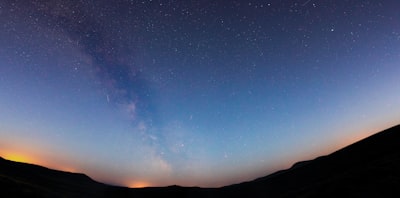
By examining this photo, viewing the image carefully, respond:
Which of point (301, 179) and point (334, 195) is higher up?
point (334, 195)

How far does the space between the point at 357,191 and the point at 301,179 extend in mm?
54987

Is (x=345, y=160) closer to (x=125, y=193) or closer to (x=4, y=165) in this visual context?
(x=125, y=193)

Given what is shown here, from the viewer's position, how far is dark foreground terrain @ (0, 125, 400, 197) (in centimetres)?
4728

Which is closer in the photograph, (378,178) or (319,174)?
(378,178)

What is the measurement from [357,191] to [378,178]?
805 centimetres

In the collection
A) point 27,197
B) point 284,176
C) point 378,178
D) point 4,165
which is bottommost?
point 284,176

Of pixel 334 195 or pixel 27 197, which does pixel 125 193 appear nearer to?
pixel 27 197

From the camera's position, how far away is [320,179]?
8088 centimetres

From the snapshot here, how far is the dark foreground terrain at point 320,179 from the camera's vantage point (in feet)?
155

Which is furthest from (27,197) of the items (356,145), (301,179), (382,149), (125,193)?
(356,145)

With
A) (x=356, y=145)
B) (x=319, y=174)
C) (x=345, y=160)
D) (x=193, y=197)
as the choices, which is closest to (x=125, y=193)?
(x=193, y=197)

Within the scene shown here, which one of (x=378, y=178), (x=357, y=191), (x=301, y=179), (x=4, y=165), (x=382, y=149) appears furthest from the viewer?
(x=4, y=165)

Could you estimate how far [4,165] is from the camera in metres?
126

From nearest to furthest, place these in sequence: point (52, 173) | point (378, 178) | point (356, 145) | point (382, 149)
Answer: point (378, 178) < point (382, 149) < point (356, 145) < point (52, 173)
